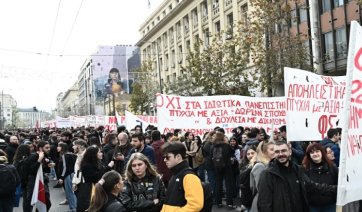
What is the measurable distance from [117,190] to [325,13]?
23.4m

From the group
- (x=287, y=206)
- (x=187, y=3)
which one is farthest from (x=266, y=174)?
(x=187, y=3)

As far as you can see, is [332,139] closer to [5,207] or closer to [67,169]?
[67,169]

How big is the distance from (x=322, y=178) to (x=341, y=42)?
20.1 m

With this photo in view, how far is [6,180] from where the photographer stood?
7.38m

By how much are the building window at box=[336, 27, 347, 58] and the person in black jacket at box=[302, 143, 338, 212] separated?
1944cm

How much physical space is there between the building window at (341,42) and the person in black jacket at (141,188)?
20888 mm

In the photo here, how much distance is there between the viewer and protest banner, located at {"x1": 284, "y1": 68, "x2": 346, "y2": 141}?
7.45m

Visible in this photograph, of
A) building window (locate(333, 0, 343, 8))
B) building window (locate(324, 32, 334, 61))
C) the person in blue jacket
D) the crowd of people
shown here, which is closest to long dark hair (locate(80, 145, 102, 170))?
the crowd of people

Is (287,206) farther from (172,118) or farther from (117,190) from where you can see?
(172,118)

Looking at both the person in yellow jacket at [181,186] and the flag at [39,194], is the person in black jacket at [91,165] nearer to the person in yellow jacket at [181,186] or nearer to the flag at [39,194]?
the flag at [39,194]

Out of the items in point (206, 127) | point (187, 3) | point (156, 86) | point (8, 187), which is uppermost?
point (187, 3)

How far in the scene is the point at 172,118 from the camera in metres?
13.5

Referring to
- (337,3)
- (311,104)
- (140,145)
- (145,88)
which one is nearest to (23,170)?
(140,145)

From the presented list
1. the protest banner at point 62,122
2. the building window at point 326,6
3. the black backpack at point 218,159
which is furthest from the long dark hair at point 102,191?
the protest banner at point 62,122
